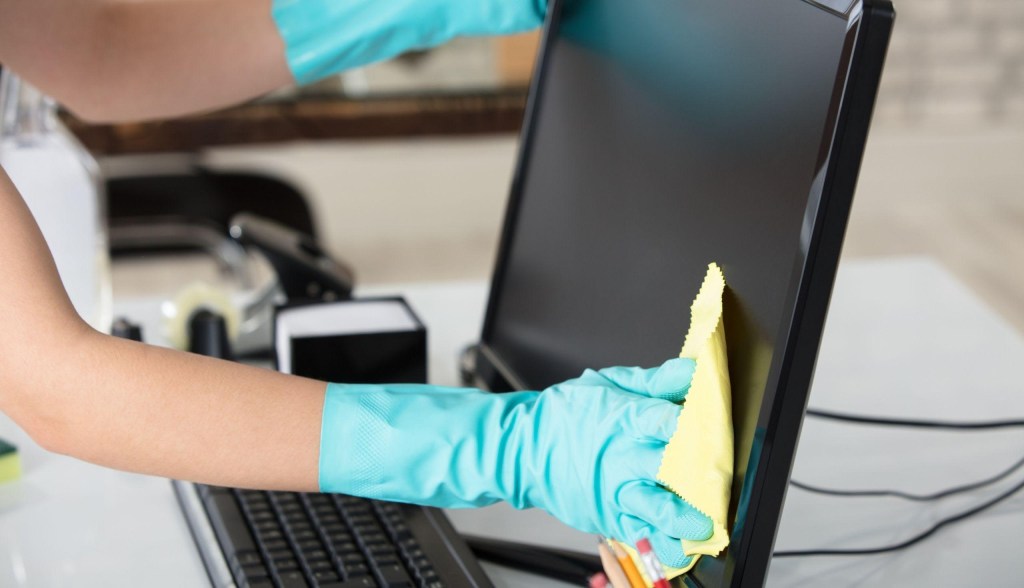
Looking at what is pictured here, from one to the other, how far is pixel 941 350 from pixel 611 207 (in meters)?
0.62

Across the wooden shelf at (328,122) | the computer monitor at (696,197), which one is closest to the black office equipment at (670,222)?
the computer monitor at (696,197)

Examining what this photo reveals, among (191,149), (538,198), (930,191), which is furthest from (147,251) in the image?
(930,191)

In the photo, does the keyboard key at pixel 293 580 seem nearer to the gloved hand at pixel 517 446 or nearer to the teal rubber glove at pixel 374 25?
the gloved hand at pixel 517 446

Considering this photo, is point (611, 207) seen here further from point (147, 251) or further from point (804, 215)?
point (147, 251)

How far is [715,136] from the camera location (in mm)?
800

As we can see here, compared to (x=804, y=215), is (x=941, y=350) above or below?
below

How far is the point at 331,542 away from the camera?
0.94 metres

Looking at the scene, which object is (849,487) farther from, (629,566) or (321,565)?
(321,565)

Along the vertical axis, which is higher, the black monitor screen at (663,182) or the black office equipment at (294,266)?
the black monitor screen at (663,182)

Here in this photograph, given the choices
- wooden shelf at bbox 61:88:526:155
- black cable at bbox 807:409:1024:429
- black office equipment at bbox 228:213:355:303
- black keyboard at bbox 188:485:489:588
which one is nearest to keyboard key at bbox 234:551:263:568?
black keyboard at bbox 188:485:489:588

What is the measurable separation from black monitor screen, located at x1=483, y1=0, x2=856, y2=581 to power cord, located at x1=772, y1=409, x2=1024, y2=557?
0.91 ft

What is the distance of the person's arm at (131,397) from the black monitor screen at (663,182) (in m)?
0.28

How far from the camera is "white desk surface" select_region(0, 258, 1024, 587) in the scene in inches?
37.8

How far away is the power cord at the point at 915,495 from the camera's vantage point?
986mm
